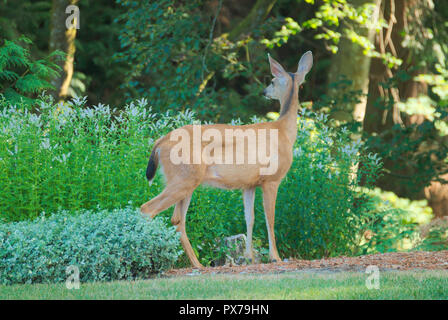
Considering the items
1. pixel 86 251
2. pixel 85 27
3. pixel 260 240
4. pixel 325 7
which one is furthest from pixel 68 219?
pixel 85 27

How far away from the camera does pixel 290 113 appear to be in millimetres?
8328

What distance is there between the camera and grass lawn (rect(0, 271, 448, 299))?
5543 millimetres

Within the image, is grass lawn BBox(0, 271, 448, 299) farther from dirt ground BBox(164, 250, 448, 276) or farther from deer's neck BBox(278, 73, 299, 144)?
deer's neck BBox(278, 73, 299, 144)

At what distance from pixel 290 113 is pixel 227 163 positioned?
1.09 m

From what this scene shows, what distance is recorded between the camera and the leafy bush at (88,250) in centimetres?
650

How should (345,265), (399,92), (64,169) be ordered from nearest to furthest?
(345,265)
(64,169)
(399,92)

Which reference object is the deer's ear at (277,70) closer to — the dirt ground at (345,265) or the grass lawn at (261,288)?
the dirt ground at (345,265)

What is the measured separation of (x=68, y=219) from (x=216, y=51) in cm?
831

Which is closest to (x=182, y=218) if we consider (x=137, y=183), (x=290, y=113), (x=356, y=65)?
(x=137, y=183)

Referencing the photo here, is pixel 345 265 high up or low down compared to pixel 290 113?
down

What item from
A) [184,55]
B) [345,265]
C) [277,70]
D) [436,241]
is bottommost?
[436,241]

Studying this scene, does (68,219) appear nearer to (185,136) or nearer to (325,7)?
(185,136)

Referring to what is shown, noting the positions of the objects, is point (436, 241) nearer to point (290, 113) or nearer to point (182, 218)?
point (290, 113)
